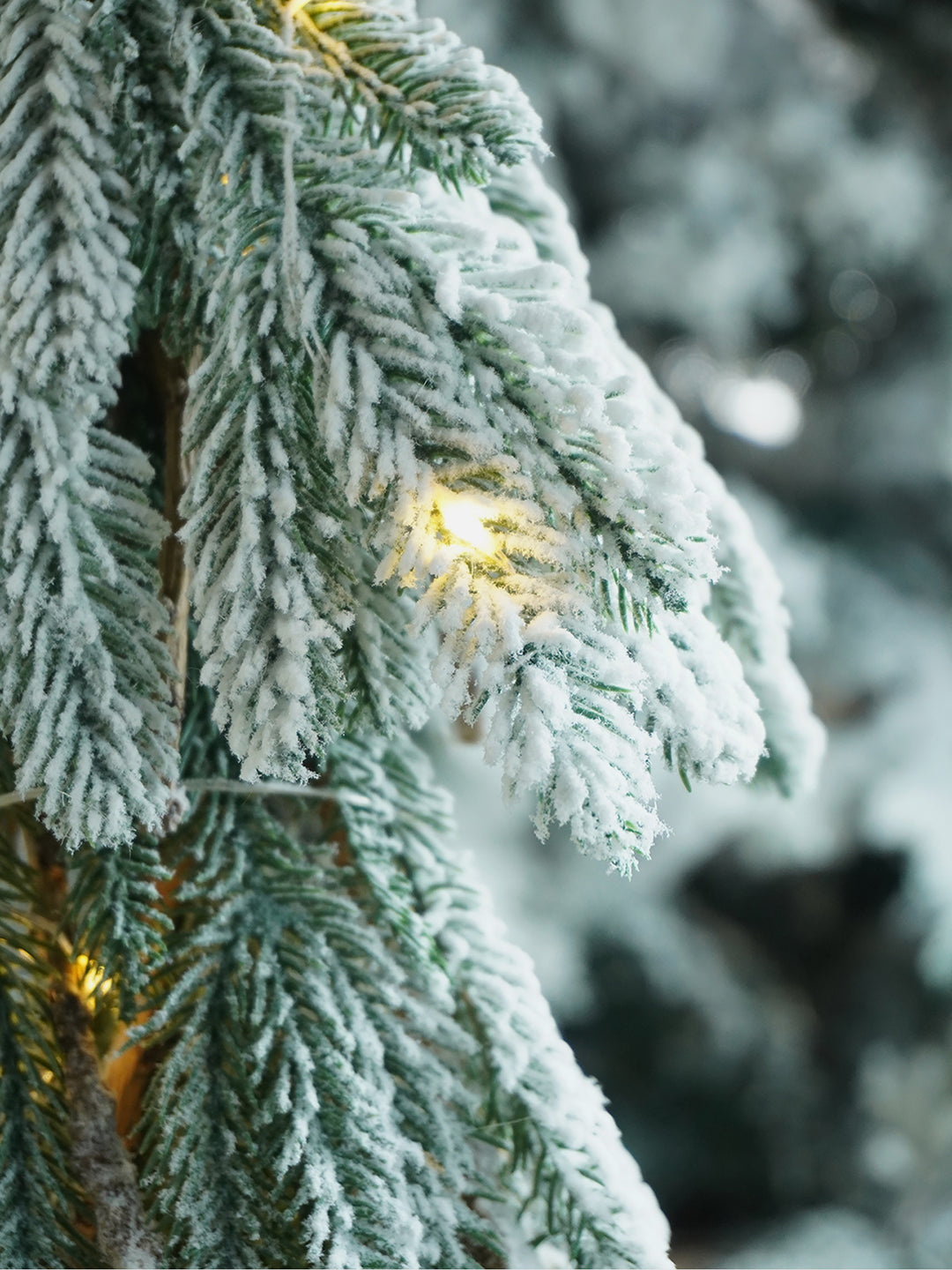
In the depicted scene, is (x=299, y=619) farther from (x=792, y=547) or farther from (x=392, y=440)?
(x=792, y=547)

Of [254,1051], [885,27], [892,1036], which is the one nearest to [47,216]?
[254,1051]

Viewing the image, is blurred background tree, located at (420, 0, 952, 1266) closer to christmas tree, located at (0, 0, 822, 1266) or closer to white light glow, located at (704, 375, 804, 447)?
white light glow, located at (704, 375, 804, 447)

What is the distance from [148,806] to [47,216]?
15cm

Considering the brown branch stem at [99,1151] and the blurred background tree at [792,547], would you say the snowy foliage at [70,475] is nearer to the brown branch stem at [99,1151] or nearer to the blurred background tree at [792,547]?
the brown branch stem at [99,1151]

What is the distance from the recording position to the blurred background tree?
0.93m

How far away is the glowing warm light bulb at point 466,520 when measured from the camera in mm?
229

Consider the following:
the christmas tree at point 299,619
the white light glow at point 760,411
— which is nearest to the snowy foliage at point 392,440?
the christmas tree at point 299,619

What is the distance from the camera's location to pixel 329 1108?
12.3 inches

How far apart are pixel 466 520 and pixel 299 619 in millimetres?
45

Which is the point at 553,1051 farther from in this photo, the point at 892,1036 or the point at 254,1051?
the point at 892,1036

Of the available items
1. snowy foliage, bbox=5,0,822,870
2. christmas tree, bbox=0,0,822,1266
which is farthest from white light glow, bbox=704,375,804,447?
snowy foliage, bbox=5,0,822,870

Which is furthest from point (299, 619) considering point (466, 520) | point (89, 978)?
point (89, 978)

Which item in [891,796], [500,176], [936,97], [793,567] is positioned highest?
[936,97]

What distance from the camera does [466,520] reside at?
0.23 m
